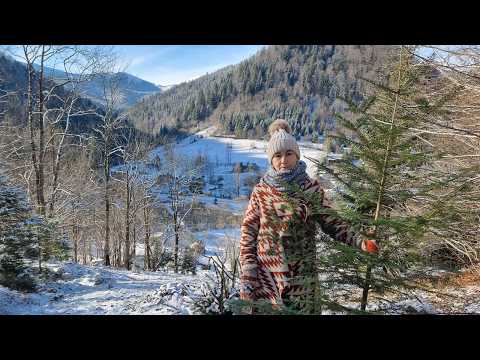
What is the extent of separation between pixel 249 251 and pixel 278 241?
19 cm

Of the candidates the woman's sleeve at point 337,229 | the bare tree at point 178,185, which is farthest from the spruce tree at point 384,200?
the bare tree at point 178,185

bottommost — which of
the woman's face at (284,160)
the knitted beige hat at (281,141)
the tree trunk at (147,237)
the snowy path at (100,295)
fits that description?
the tree trunk at (147,237)

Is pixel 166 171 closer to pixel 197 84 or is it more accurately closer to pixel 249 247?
pixel 249 247

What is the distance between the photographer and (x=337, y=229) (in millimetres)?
1845

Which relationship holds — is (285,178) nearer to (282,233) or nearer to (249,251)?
(282,233)

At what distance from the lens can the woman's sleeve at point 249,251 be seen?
5.98 ft

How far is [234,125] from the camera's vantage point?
54.8 m

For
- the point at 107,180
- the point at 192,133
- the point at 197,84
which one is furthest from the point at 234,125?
the point at 107,180

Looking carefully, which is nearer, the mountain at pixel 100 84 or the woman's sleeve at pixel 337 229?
the woman's sleeve at pixel 337 229

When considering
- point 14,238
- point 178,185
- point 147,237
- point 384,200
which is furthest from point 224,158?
point 384,200

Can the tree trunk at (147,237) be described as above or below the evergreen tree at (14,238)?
below

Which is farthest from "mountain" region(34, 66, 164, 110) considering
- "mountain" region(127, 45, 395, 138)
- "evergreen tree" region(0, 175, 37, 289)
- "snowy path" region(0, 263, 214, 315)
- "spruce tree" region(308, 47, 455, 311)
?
"mountain" region(127, 45, 395, 138)

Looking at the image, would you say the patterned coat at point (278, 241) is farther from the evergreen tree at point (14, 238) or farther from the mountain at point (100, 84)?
the mountain at point (100, 84)

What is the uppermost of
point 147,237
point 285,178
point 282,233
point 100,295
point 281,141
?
Answer: point 281,141
